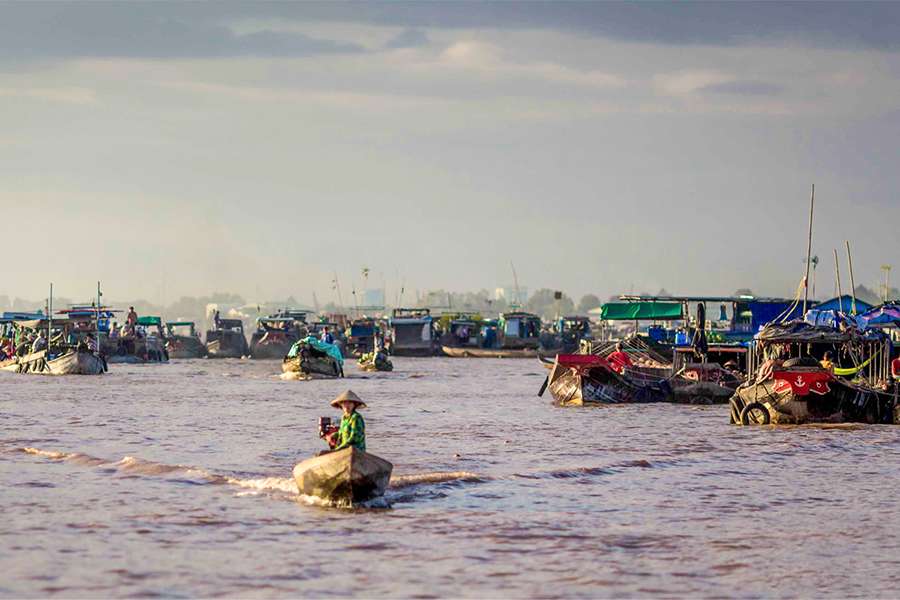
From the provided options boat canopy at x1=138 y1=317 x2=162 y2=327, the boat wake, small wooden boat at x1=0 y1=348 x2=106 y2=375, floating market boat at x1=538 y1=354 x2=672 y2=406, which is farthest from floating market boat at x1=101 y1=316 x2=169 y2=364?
the boat wake

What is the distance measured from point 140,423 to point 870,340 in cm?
2215

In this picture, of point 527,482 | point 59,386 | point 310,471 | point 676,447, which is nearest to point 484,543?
point 310,471

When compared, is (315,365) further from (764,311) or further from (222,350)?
(222,350)

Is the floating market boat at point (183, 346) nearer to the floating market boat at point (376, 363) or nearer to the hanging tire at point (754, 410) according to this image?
the floating market boat at point (376, 363)

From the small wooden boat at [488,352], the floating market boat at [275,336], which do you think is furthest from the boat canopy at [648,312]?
the small wooden boat at [488,352]

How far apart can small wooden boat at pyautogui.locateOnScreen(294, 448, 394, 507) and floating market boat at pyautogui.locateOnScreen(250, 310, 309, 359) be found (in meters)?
85.7

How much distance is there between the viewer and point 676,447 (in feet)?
105

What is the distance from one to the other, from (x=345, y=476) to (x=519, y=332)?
105 metres

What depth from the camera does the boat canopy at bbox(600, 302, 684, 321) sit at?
60.5m

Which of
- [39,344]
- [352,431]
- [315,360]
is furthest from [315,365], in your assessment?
[352,431]

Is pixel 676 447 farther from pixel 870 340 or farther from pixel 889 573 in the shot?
pixel 889 573

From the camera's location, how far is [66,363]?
6956 cm

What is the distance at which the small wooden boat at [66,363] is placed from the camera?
228 ft

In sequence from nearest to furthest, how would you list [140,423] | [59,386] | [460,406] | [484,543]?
1. [484,543]
2. [140,423]
3. [460,406]
4. [59,386]
